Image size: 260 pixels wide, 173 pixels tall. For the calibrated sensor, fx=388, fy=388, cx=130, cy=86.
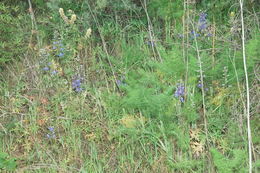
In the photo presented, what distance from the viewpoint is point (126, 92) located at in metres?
3.16

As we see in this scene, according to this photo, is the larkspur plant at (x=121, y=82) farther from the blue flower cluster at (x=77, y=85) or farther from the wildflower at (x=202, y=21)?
the wildflower at (x=202, y=21)

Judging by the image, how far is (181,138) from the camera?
8.76 ft

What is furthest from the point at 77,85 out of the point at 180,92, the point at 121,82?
the point at 180,92

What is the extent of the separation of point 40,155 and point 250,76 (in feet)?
5.55

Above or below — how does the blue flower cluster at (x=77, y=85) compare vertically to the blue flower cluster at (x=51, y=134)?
above

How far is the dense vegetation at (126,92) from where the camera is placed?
2691 millimetres

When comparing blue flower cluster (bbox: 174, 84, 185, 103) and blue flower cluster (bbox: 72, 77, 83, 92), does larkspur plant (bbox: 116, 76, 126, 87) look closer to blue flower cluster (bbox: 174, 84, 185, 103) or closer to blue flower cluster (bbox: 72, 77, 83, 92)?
blue flower cluster (bbox: 72, 77, 83, 92)

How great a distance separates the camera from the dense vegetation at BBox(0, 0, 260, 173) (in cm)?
269

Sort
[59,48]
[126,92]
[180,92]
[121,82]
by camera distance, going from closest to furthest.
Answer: [180,92] → [126,92] → [121,82] → [59,48]

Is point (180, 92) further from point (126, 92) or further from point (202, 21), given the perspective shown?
point (202, 21)

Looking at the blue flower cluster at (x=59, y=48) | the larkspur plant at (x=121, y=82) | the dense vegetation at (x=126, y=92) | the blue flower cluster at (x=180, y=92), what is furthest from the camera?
the blue flower cluster at (x=59, y=48)

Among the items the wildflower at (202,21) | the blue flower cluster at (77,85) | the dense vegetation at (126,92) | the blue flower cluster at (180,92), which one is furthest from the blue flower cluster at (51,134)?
the wildflower at (202,21)

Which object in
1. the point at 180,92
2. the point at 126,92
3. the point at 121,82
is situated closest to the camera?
the point at 180,92

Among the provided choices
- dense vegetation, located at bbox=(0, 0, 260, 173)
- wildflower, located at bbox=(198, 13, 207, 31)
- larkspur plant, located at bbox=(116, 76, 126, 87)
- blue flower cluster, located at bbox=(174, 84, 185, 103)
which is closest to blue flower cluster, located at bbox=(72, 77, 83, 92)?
dense vegetation, located at bbox=(0, 0, 260, 173)
